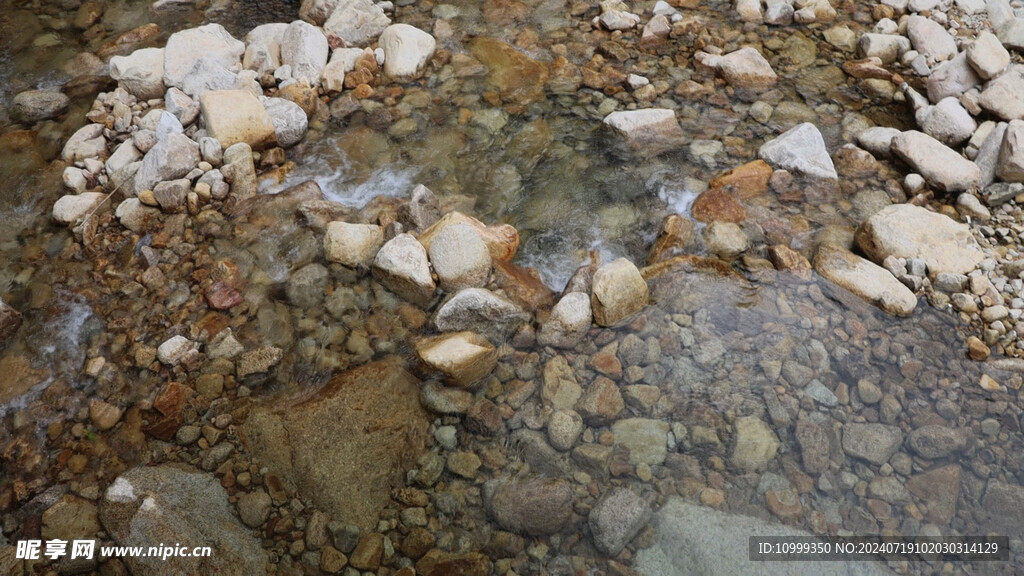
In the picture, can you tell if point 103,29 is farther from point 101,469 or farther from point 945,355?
point 945,355

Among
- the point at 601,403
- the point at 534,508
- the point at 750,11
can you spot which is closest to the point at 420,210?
the point at 601,403

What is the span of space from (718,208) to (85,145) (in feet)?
15.6

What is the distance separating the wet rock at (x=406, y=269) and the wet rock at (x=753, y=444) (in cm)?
191

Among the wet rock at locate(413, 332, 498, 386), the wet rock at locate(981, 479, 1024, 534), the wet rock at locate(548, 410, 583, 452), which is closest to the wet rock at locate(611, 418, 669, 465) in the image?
the wet rock at locate(548, 410, 583, 452)

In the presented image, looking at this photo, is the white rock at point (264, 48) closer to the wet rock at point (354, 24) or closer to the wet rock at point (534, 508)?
the wet rock at point (354, 24)

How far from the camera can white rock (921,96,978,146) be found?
453 centimetres

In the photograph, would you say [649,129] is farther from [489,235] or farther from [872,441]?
[872,441]

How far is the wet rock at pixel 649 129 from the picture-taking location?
4.81 metres

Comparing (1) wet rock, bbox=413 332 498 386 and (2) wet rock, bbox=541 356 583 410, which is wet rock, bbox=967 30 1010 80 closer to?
(2) wet rock, bbox=541 356 583 410

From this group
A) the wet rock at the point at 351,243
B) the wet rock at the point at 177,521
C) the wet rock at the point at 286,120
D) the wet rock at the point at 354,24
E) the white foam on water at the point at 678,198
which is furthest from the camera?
the wet rock at the point at 354,24

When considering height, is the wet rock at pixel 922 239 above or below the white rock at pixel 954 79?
below

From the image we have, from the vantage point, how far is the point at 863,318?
3.71 m

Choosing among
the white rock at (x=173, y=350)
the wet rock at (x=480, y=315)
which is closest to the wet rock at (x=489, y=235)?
the wet rock at (x=480, y=315)

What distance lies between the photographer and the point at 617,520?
2936 millimetres
